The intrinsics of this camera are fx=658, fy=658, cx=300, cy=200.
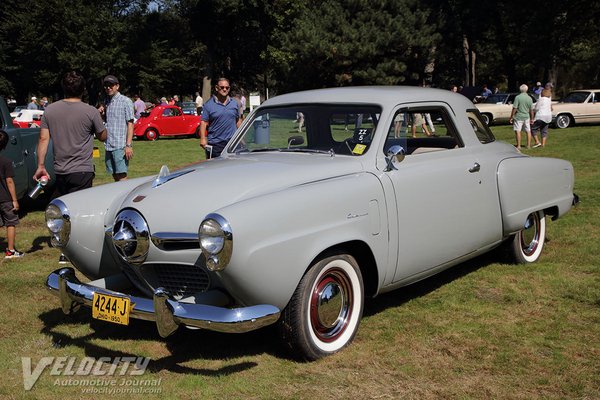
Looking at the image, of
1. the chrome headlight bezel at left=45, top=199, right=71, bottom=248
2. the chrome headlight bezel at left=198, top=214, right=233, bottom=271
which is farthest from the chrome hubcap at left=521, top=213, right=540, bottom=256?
the chrome headlight bezel at left=45, top=199, right=71, bottom=248

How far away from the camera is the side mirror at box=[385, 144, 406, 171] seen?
4.62m

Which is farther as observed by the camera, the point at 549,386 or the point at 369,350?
the point at 369,350

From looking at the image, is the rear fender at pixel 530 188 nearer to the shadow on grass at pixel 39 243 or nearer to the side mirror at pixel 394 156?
the side mirror at pixel 394 156

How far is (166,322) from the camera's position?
146 inches

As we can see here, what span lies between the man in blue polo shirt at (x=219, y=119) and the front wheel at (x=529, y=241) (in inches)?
140

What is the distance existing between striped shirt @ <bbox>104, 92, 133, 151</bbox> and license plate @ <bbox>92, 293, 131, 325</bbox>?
3.98 m

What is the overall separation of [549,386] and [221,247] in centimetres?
203

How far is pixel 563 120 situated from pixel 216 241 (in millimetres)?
23014

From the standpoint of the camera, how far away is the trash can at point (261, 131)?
543 centimetres

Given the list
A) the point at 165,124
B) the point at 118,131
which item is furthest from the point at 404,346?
Answer: the point at 165,124

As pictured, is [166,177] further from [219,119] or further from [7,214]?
[219,119]

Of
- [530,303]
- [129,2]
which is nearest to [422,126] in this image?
[530,303]

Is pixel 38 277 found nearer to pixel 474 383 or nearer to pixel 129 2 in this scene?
pixel 474 383

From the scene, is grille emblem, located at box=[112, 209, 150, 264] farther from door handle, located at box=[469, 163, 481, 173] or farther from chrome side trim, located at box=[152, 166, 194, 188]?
door handle, located at box=[469, 163, 481, 173]
